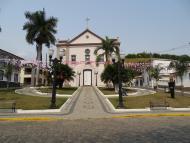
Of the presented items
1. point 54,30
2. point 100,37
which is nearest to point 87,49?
point 100,37

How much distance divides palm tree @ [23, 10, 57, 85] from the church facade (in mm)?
5216

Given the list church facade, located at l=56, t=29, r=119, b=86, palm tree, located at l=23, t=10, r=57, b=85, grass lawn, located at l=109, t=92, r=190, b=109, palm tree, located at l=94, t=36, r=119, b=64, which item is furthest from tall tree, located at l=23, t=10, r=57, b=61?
grass lawn, located at l=109, t=92, r=190, b=109

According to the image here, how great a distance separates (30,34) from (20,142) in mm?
52416

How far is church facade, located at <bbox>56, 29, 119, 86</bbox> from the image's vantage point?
65812mm

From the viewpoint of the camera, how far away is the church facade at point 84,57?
216ft

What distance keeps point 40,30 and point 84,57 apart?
433 inches

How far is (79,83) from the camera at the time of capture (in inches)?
2596

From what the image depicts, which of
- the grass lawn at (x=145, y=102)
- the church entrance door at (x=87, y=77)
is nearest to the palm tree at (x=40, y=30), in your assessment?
the church entrance door at (x=87, y=77)

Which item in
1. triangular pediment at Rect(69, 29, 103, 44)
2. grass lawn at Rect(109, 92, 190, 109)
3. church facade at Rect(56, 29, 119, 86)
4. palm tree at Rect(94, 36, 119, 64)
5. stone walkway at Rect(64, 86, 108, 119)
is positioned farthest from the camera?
triangular pediment at Rect(69, 29, 103, 44)

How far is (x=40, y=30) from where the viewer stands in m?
60.4

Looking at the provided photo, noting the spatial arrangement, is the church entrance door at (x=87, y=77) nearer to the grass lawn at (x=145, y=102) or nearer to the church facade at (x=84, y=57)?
the church facade at (x=84, y=57)

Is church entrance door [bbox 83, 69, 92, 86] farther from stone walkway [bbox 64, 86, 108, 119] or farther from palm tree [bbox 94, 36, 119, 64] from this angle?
stone walkway [bbox 64, 86, 108, 119]

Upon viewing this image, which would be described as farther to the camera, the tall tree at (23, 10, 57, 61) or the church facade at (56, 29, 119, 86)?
the church facade at (56, 29, 119, 86)

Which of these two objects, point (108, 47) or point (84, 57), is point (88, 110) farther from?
point (84, 57)
